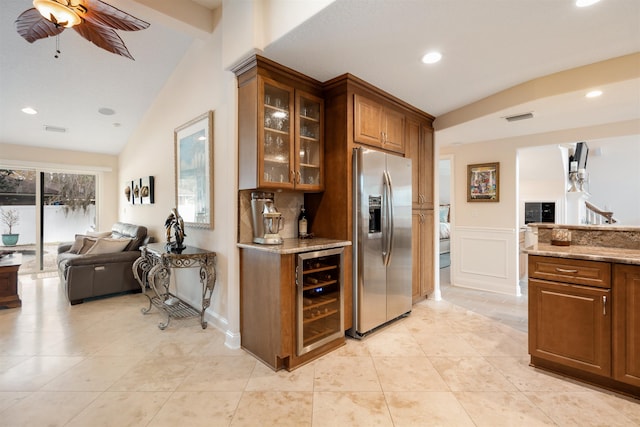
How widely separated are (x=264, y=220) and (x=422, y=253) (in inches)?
86.3

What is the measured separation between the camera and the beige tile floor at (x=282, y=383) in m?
1.72

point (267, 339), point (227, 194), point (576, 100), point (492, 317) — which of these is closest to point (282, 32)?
point (227, 194)

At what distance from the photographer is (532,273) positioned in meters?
2.22

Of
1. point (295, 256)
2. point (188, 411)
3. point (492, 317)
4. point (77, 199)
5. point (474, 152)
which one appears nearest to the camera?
point (188, 411)

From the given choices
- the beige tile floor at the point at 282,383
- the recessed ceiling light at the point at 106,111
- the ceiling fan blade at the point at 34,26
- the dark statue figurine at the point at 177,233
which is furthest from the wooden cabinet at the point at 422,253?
the recessed ceiling light at the point at 106,111

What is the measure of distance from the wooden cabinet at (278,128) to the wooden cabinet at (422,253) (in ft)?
4.90

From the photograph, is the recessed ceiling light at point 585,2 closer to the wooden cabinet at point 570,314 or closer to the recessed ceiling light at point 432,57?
the recessed ceiling light at point 432,57

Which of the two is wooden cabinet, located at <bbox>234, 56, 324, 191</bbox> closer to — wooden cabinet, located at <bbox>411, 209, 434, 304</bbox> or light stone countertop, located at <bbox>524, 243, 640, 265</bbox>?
wooden cabinet, located at <bbox>411, 209, 434, 304</bbox>

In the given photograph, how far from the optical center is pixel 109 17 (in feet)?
7.62

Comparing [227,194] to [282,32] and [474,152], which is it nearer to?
[282,32]

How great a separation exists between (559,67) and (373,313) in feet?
9.00

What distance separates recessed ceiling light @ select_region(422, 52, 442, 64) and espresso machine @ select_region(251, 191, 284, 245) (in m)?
1.73

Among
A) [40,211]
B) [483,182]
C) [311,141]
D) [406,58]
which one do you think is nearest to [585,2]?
[406,58]

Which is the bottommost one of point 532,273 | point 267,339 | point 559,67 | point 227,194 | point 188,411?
point 188,411
